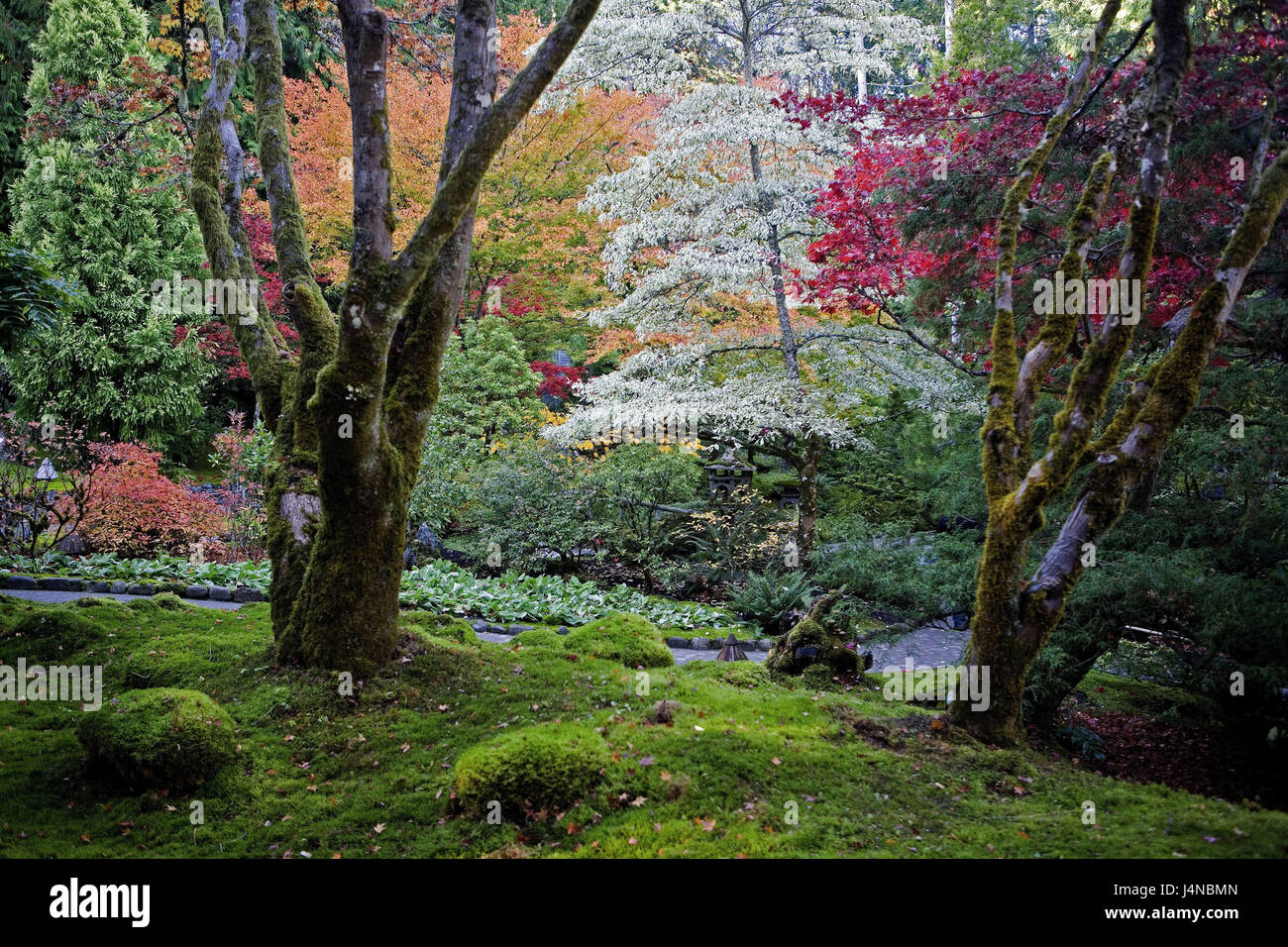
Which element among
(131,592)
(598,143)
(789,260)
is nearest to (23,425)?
(131,592)

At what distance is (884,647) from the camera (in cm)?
723

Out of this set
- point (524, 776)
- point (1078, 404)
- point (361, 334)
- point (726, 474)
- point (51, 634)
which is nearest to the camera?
point (524, 776)

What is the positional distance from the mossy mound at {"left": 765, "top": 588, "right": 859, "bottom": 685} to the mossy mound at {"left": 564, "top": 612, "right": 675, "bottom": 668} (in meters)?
0.81

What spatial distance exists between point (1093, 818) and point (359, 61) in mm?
5182

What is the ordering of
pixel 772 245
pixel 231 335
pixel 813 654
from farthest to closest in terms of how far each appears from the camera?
pixel 231 335
pixel 772 245
pixel 813 654

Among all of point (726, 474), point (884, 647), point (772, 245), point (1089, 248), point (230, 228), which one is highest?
point (772, 245)

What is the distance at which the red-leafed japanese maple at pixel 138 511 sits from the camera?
30.3 feet

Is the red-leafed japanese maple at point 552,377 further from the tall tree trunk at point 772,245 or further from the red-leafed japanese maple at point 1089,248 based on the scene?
the red-leafed japanese maple at point 1089,248

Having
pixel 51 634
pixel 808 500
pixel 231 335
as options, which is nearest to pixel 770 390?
pixel 808 500

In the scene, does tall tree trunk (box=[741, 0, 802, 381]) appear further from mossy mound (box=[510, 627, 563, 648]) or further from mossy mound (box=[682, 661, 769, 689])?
mossy mound (box=[510, 627, 563, 648])

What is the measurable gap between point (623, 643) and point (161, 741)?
9.61 feet

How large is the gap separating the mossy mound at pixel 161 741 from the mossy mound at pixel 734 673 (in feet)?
9.31

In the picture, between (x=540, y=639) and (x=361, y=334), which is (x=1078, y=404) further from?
(x=540, y=639)

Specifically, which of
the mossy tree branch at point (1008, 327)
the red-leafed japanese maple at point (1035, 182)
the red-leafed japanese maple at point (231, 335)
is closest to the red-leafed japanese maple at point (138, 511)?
the red-leafed japanese maple at point (231, 335)
